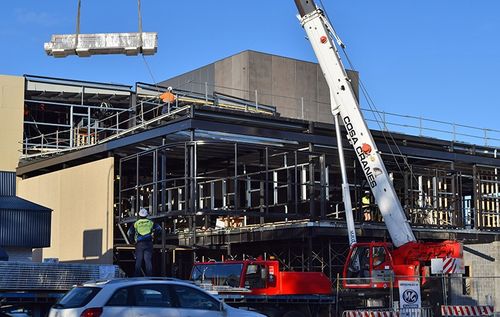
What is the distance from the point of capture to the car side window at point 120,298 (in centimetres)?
1266

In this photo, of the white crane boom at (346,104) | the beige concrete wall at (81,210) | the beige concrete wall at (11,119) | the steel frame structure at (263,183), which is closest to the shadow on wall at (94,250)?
the beige concrete wall at (81,210)

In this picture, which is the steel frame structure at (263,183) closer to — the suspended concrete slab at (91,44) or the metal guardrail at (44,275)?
the suspended concrete slab at (91,44)

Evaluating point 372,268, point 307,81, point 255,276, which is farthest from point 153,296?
point 307,81

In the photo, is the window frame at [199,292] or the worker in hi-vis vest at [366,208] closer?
the window frame at [199,292]

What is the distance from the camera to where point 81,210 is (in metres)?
29.2

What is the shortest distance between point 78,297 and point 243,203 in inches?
857

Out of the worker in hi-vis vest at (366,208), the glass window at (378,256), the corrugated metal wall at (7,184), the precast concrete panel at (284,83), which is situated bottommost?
the glass window at (378,256)

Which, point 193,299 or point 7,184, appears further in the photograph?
point 7,184

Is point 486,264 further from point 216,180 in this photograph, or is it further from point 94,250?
point 94,250

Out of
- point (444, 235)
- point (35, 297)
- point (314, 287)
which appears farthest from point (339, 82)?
point (35, 297)

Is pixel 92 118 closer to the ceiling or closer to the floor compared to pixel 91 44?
closer to the ceiling

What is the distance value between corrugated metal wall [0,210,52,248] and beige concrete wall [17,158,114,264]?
347cm

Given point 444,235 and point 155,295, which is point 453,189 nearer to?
point 444,235

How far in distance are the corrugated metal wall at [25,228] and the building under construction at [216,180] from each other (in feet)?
9.30
